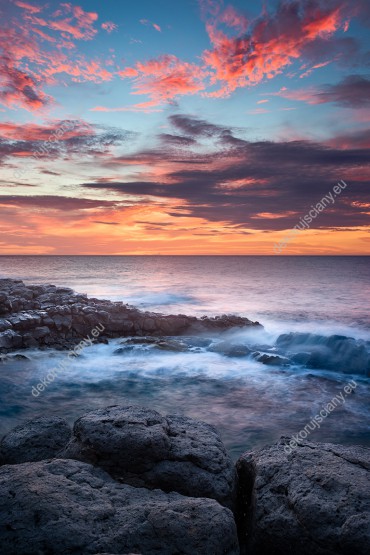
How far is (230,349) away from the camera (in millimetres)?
19797

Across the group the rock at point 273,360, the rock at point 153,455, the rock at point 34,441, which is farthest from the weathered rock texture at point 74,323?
the rock at point 153,455

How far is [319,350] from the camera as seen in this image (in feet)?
64.3

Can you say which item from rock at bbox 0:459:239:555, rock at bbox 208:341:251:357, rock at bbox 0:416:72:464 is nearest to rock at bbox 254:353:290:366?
rock at bbox 208:341:251:357

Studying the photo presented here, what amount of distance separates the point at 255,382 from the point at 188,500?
11.2m

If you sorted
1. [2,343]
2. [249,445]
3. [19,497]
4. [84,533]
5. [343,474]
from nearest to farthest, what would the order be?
[84,533] → [19,497] → [343,474] → [249,445] → [2,343]

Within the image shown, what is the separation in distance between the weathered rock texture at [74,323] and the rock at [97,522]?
47.9 feet

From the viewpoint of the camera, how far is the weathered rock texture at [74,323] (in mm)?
19328

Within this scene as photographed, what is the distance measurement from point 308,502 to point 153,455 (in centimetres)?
224

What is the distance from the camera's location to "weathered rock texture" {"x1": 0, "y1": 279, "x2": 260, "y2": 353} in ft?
63.4

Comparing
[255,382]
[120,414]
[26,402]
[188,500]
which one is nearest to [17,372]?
[26,402]

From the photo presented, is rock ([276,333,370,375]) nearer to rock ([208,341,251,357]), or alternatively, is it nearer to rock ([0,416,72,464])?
rock ([208,341,251,357])

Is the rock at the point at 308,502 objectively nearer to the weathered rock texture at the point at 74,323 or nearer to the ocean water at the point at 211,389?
the ocean water at the point at 211,389

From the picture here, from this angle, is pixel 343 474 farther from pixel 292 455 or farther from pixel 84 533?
pixel 84 533

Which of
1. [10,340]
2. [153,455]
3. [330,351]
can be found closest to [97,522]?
[153,455]
